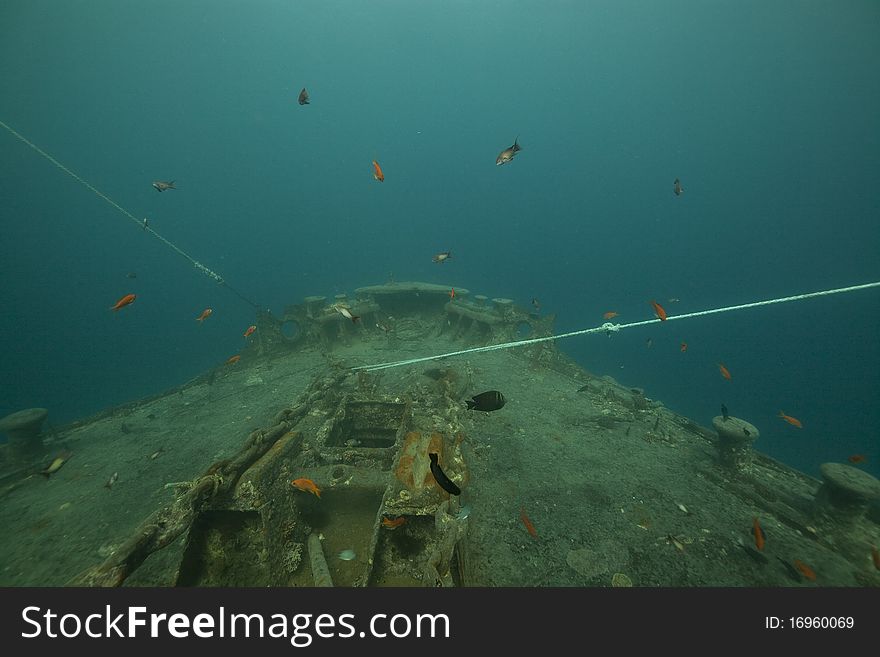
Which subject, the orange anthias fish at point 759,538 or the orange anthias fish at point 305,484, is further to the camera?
the orange anthias fish at point 759,538

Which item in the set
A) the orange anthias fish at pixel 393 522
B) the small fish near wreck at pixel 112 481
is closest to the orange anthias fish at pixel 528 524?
the orange anthias fish at pixel 393 522

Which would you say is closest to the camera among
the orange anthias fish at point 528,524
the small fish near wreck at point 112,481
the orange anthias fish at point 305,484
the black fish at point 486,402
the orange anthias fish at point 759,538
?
the black fish at point 486,402

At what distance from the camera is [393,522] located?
12.5 feet

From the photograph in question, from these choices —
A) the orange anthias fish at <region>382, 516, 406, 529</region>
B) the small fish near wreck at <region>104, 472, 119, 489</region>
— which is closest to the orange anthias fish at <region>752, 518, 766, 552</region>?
the orange anthias fish at <region>382, 516, 406, 529</region>

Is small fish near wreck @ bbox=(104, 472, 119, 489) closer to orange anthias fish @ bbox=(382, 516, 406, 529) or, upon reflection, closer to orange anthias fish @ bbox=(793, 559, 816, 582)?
orange anthias fish @ bbox=(382, 516, 406, 529)

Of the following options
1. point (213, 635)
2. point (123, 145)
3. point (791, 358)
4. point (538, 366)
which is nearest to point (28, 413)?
point (213, 635)

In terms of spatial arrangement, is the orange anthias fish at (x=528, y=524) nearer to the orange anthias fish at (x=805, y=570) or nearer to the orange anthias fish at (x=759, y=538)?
the orange anthias fish at (x=759, y=538)

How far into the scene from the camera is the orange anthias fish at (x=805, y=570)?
4.65 meters

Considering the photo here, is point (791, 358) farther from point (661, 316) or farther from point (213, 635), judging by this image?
point (213, 635)

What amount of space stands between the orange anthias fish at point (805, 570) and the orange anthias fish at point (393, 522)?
5.88 metres

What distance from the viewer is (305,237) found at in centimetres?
15450

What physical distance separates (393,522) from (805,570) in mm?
6008

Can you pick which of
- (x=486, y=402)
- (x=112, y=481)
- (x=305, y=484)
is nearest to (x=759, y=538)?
(x=486, y=402)

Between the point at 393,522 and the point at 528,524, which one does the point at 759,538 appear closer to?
the point at 528,524
